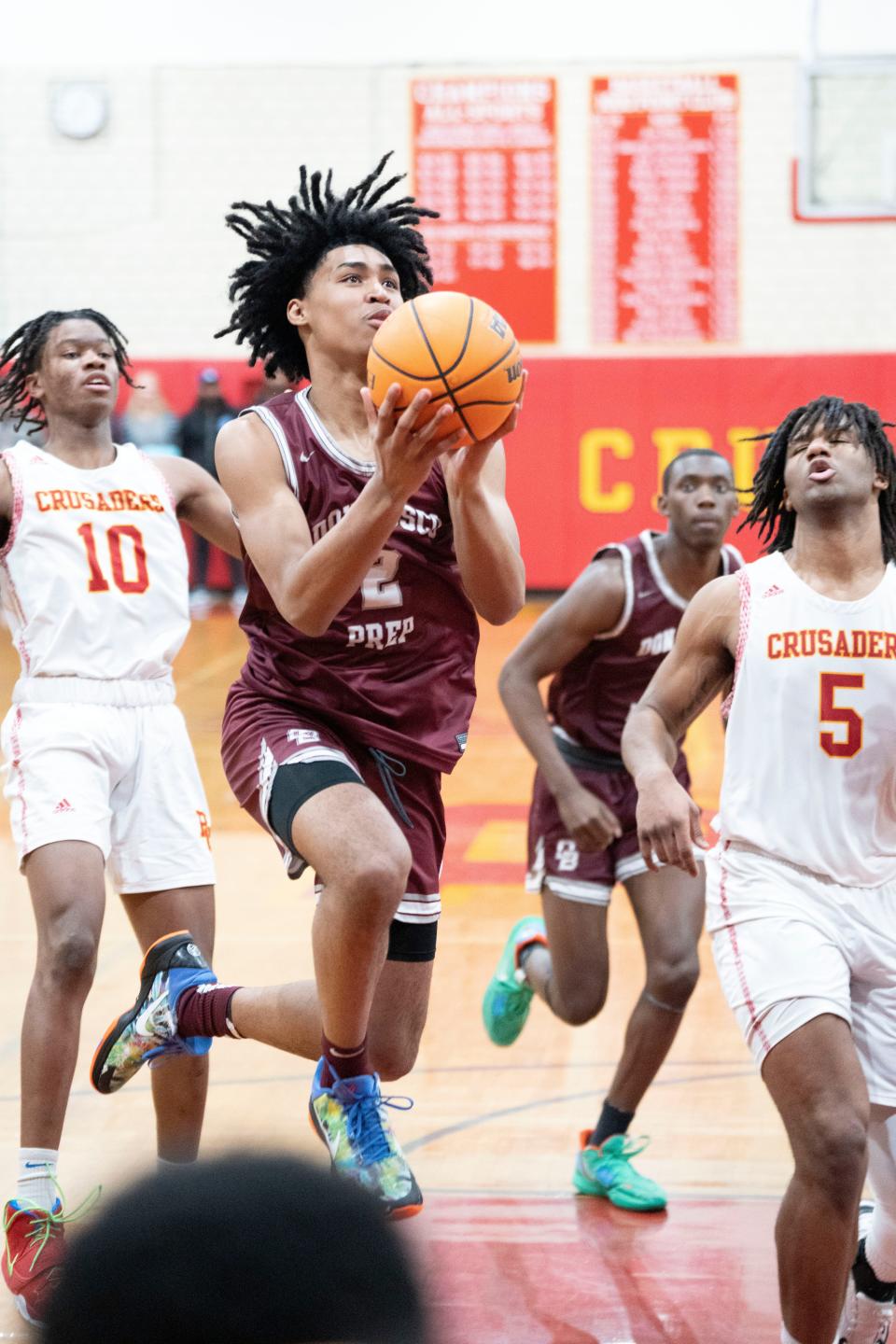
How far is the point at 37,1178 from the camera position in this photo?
3.91 metres

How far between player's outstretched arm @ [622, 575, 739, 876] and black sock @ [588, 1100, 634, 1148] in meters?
1.39

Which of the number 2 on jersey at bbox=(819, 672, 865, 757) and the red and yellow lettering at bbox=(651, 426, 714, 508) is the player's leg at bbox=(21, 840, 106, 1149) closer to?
the number 2 on jersey at bbox=(819, 672, 865, 757)

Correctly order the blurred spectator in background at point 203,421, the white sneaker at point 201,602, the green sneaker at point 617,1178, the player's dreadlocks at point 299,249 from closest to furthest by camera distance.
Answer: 1. the player's dreadlocks at point 299,249
2. the green sneaker at point 617,1178
3. the blurred spectator in background at point 203,421
4. the white sneaker at point 201,602

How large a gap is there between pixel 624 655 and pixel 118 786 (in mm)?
1562

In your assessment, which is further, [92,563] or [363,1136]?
[92,563]

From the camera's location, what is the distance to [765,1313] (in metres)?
3.90

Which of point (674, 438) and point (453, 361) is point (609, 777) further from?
point (674, 438)

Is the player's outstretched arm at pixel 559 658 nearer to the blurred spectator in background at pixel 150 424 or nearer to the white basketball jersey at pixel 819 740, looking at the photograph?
the white basketball jersey at pixel 819 740

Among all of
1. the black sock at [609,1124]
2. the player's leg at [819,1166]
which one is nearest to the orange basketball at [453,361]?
the player's leg at [819,1166]

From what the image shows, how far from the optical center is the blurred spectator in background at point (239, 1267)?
1.16 metres

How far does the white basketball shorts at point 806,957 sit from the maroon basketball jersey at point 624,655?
5.17 feet

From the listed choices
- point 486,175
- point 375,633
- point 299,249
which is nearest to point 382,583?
point 375,633

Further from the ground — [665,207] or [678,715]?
[665,207]

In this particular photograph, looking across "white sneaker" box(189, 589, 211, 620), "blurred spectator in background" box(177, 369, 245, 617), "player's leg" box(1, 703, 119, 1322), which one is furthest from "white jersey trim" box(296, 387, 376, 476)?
"white sneaker" box(189, 589, 211, 620)
